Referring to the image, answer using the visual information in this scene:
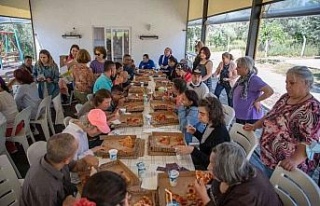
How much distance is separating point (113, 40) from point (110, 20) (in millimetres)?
754

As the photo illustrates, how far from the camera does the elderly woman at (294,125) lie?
Answer: 186cm

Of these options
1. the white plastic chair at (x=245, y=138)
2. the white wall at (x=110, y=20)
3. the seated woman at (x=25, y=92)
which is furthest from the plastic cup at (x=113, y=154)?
the white wall at (x=110, y=20)

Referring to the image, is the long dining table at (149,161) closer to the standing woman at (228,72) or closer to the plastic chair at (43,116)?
the plastic chair at (43,116)

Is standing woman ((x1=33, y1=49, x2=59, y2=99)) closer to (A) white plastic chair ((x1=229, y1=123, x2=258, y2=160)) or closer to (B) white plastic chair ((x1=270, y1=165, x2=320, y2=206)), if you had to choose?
(A) white plastic chair ((x1=229, y1=123, x2=258, y2=160))

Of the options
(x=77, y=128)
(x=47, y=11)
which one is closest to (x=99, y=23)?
(x=47, y=11)

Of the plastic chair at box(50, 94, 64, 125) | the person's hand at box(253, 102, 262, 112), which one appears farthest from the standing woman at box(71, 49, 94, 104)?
the person's hand at box(253, 102, 262, 112)

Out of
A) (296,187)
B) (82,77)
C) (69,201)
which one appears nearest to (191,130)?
(296,187)

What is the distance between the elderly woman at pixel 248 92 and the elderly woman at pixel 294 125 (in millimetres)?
899

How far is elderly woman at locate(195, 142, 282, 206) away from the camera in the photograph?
4.60 feet

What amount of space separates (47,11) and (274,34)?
865cm

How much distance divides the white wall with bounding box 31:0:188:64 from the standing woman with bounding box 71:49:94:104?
6.28 m

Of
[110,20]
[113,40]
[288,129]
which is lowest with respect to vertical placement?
[288,129]

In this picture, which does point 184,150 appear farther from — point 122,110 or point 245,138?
point 122,110

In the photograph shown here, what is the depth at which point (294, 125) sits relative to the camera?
1953mm
